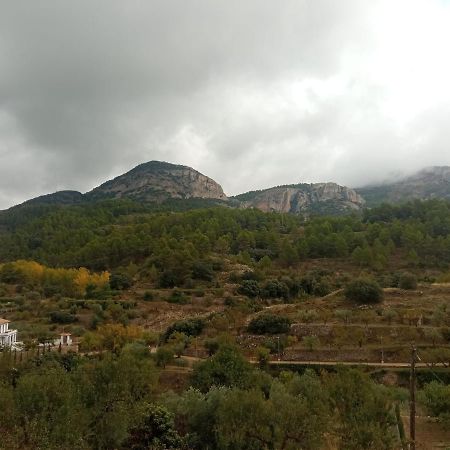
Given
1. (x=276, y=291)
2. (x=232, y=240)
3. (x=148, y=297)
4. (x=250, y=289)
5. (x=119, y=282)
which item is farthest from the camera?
(x=232, y=240)

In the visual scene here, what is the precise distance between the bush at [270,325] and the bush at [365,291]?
12.4m

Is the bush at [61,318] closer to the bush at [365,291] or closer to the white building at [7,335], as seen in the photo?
the white building at [7,335]

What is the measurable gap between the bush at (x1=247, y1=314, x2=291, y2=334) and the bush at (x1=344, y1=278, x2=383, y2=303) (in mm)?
12407

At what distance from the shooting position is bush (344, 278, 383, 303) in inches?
2422

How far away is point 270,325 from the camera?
178 feet

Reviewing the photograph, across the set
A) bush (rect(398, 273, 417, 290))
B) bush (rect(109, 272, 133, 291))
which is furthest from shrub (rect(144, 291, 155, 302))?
bush (rect(398, 273, 417, 290))

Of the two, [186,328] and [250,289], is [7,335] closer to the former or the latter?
→ [186,328]

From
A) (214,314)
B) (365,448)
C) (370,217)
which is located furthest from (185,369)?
(370,217)

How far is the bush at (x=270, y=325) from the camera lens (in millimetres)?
54031

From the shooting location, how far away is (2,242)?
124m

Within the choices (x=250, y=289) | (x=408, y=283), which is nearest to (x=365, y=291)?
(x=408, y=283)

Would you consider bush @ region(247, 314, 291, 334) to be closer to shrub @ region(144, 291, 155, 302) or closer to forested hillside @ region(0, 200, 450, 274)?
shrub @ region(144, 291, 155, 302)

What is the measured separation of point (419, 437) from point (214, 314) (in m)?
36.8

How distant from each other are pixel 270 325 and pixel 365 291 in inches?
591
